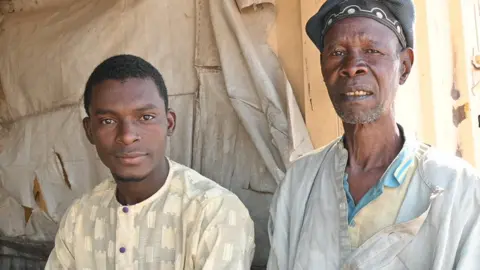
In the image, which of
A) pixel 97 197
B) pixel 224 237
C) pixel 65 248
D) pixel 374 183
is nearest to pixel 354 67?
pixel 374 183

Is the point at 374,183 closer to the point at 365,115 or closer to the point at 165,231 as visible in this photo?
the point at 365,115

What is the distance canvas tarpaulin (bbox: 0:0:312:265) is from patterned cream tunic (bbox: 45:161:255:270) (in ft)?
1.12

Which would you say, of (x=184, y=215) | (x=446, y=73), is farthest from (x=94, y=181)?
(x=446, y=73)

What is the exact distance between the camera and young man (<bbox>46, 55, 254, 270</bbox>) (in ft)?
4.19

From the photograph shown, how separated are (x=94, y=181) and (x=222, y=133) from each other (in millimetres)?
620

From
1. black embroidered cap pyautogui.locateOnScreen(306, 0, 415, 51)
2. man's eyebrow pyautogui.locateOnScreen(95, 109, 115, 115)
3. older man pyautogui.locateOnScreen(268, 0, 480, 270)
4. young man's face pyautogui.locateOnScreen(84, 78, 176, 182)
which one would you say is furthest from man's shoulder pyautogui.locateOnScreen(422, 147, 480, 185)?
man's eyebrow pyautogui.locateOnScreen(95, 109, 115, 115)

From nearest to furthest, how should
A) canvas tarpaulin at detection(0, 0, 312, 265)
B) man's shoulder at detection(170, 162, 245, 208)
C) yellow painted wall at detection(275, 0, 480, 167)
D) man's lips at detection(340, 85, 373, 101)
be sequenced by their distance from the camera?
1. man's lips at detection(340, 85, 373, 101)
2. man's shoulder at detection(170, 162, 245, 208)
3. yellow painted wall at detection(275, 0, 480, 167)
4. canvas tarpaulin at detection(0, 0, 312, 265)

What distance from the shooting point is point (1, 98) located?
2430 mm

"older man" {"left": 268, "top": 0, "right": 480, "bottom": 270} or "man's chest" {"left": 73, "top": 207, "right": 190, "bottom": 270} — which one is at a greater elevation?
"older man" {"left": 268, "top": 0, "right": 480, "bottom": 270}

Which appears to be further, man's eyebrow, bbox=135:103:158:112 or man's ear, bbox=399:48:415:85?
man's eyebrow, bbox=135:103:158:112

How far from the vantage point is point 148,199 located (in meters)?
1.39

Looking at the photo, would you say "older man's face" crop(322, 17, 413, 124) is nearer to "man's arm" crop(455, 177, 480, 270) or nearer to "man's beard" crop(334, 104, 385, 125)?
"man's beard" crop(334, 104, 385, 125)

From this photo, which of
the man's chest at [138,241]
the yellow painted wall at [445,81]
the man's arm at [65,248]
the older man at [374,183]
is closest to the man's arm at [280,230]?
the older man at [374,183]

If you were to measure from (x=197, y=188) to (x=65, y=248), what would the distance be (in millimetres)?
456
